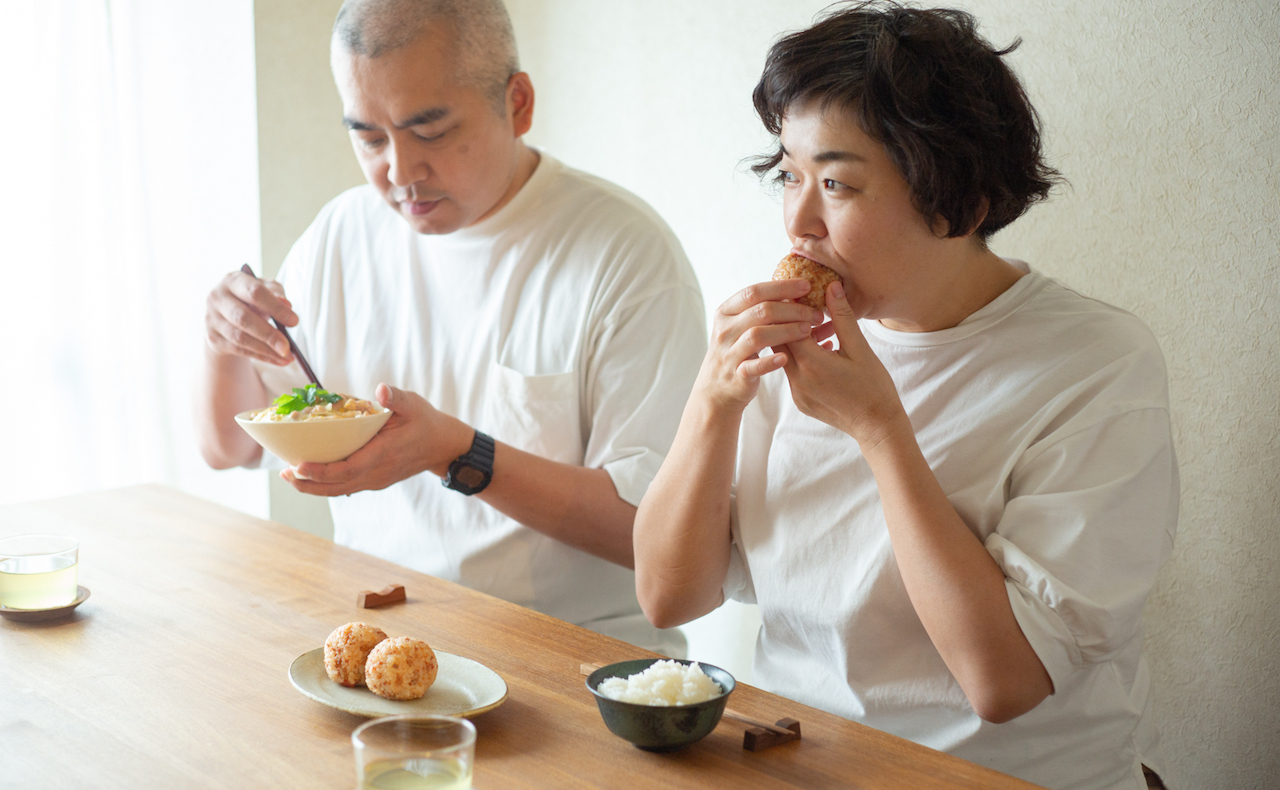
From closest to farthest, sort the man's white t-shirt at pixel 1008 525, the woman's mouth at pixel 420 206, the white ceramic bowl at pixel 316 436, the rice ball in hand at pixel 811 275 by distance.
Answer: the man's white t-shirt at pixel 1008 525
the rice ball in hand at pixel 811 275
the white ceramic bowl at pixel 316 436
the woman's mouth at pixel 420 206

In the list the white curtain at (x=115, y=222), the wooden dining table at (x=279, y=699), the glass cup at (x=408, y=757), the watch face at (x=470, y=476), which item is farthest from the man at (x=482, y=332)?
the white curtain at (x=115, y=222)

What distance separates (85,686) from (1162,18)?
81.1 inches

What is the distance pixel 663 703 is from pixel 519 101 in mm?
1419

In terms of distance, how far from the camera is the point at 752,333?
1367 millimetres

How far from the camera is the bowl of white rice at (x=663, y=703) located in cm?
105

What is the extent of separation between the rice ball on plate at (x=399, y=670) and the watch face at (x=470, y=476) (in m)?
0.64

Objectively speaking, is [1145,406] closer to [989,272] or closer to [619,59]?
[989,272]

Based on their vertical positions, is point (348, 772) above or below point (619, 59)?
below

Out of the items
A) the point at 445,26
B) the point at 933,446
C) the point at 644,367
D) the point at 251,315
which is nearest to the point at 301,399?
the point at 251,315

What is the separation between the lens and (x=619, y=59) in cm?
297

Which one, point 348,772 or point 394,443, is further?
point 394,443

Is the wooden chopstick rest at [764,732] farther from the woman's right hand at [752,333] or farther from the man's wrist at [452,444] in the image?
the man's wrist at [452,444]

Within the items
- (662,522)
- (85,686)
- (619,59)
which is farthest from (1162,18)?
(85,686)

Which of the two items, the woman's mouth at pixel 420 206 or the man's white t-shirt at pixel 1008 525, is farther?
the woman's mouth at pixel 420 206
